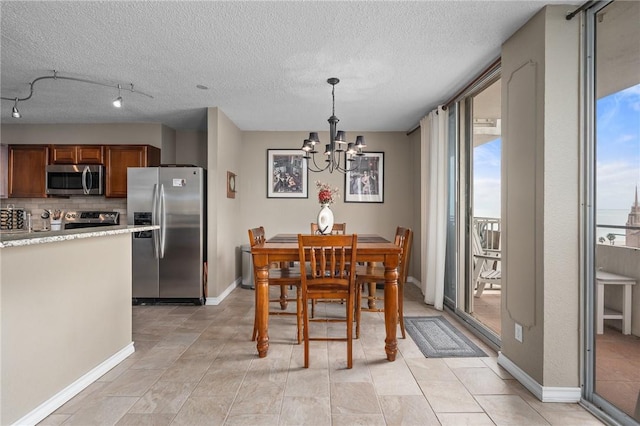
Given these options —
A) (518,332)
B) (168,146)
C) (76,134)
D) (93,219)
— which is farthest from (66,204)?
(518,332)

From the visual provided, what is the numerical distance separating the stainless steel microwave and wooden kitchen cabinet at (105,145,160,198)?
0.10 meters

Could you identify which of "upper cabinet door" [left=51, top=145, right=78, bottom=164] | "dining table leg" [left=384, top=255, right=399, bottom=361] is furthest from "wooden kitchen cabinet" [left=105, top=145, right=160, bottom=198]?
"dining table leg" [left=384, top=255, right=399, bottom=361]

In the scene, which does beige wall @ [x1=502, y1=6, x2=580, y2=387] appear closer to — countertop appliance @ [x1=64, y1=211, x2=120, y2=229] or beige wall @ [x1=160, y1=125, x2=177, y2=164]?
beige wall @ [x1=160, y1=125, x2=177, y2=164]

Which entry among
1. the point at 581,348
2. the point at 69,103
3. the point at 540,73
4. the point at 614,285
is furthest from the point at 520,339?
the point at 69,103

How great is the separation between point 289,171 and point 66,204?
3347 millimetres

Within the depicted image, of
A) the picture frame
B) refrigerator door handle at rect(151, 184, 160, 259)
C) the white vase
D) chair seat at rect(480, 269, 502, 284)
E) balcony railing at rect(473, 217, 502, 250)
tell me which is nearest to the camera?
the white vase

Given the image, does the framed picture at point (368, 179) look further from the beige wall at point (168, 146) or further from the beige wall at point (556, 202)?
the beige wall at point (556, 202)

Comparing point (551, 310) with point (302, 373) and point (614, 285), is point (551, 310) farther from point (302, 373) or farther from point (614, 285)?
point (302, 373)

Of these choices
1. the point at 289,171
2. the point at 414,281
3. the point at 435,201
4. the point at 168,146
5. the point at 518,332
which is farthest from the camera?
the point at 289,171

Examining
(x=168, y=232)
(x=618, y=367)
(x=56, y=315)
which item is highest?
(x=168, y=232)

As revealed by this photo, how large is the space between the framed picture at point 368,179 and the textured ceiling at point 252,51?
132cm

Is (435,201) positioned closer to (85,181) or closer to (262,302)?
(262,302)

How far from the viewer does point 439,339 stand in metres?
3.10

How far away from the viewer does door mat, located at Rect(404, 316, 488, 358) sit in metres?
2.80
